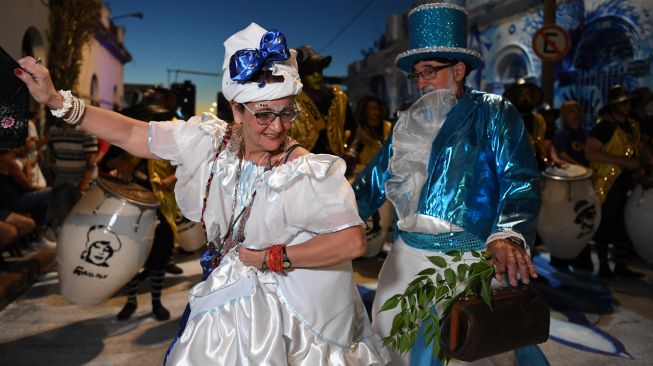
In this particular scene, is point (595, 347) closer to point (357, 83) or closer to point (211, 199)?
point (211, 199)

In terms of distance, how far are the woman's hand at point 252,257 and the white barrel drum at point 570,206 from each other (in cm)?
463

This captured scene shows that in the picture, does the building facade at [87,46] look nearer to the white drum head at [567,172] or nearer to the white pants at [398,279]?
the white drum head at [567,172]

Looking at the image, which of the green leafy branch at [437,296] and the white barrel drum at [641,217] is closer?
the green leafy branch at [437,296]

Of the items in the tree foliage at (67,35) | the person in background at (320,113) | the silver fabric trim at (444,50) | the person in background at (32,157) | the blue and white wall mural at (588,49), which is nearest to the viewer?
the silver fabric trim at (444,50)

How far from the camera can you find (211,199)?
192 centimetres

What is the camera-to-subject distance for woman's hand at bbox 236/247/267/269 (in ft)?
→ 5.73

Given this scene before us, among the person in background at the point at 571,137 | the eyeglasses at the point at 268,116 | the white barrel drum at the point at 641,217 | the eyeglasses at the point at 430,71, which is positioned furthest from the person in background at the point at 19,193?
the white barrel drum at the point at 641,217

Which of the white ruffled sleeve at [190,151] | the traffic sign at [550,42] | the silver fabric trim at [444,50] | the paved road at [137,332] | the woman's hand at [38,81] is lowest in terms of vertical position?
the paved road at [137,332]

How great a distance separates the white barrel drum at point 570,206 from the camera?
564 cm

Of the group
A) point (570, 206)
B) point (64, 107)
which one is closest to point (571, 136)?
point (570, 206)

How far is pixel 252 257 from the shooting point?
176 cm

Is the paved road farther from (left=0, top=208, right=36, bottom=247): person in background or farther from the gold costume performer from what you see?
the gold costume performer

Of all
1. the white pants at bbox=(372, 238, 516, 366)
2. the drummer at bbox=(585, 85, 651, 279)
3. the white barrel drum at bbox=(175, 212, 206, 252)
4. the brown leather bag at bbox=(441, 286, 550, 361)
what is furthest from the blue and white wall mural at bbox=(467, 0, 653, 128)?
the brown leather bag at bbox=(441, 286, 550, 361)

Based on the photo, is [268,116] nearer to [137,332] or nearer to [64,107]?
[64,107]
